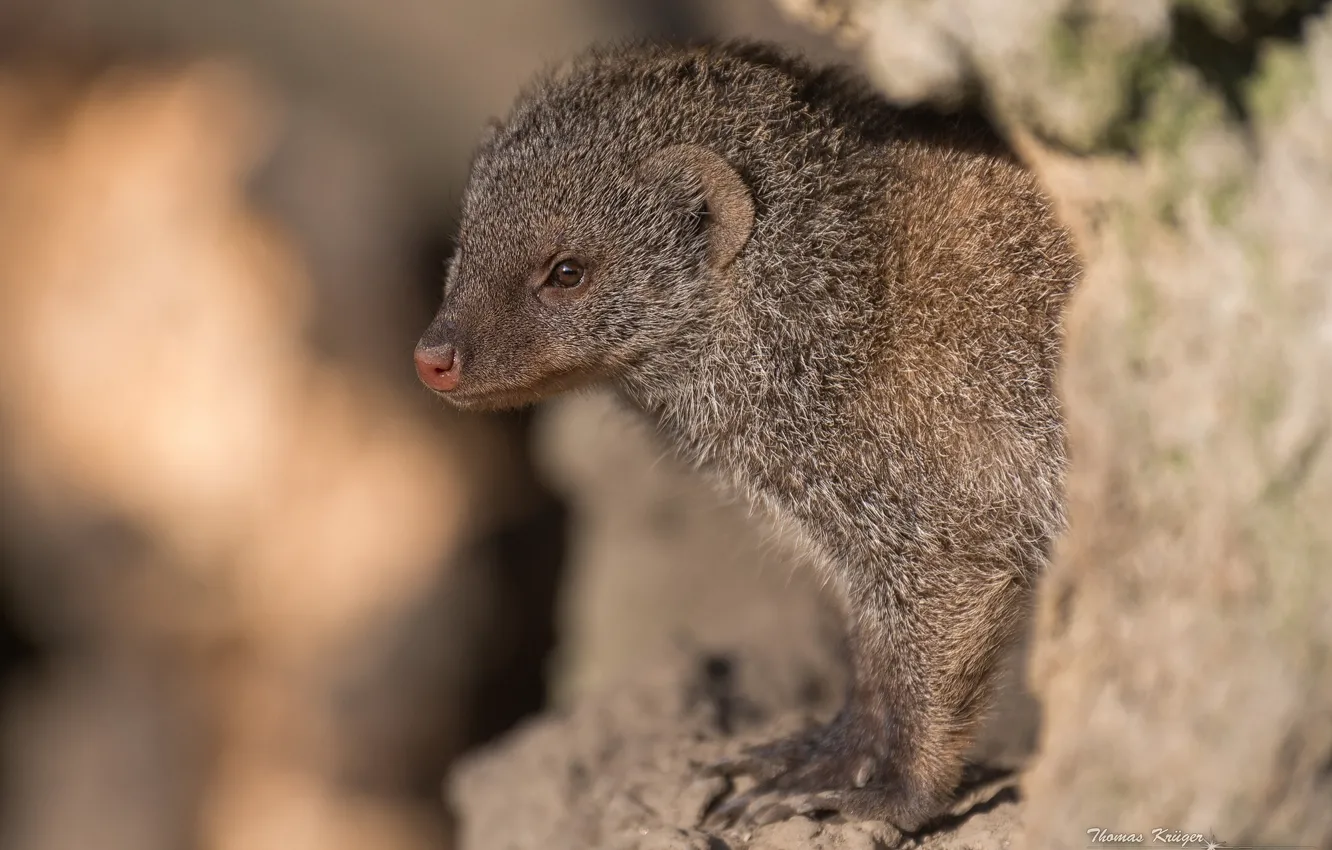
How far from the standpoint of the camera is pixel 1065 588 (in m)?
2.20

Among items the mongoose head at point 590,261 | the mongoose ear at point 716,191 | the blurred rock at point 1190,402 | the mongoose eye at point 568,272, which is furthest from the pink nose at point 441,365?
the blurred rock at point 1190,402

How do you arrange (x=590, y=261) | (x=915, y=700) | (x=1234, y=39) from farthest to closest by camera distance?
1. (x=590, y=261)
2. (x=915, y=700)
3. (x=1234, y=39)

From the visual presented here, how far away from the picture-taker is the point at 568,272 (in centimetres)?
320

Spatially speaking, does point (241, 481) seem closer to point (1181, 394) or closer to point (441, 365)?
point (441, 365)

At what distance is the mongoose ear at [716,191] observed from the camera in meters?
3.11

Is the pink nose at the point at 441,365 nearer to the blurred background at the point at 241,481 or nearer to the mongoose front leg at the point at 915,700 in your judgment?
the mongoose front leg at the point at 915,700

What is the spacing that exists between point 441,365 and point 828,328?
2.80 feet

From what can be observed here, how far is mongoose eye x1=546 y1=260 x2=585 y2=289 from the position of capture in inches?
126

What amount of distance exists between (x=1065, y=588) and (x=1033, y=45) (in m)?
0.82

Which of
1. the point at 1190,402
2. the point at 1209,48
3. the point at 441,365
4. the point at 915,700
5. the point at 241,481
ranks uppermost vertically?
the point at 1209,48

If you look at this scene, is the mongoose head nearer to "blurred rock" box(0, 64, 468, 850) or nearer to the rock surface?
the rock surface

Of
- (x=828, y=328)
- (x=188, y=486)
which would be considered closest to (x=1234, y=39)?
(x=828, y=328)

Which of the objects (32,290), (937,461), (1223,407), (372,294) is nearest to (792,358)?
(937,461)

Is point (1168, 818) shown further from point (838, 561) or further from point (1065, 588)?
point (838, 561)
